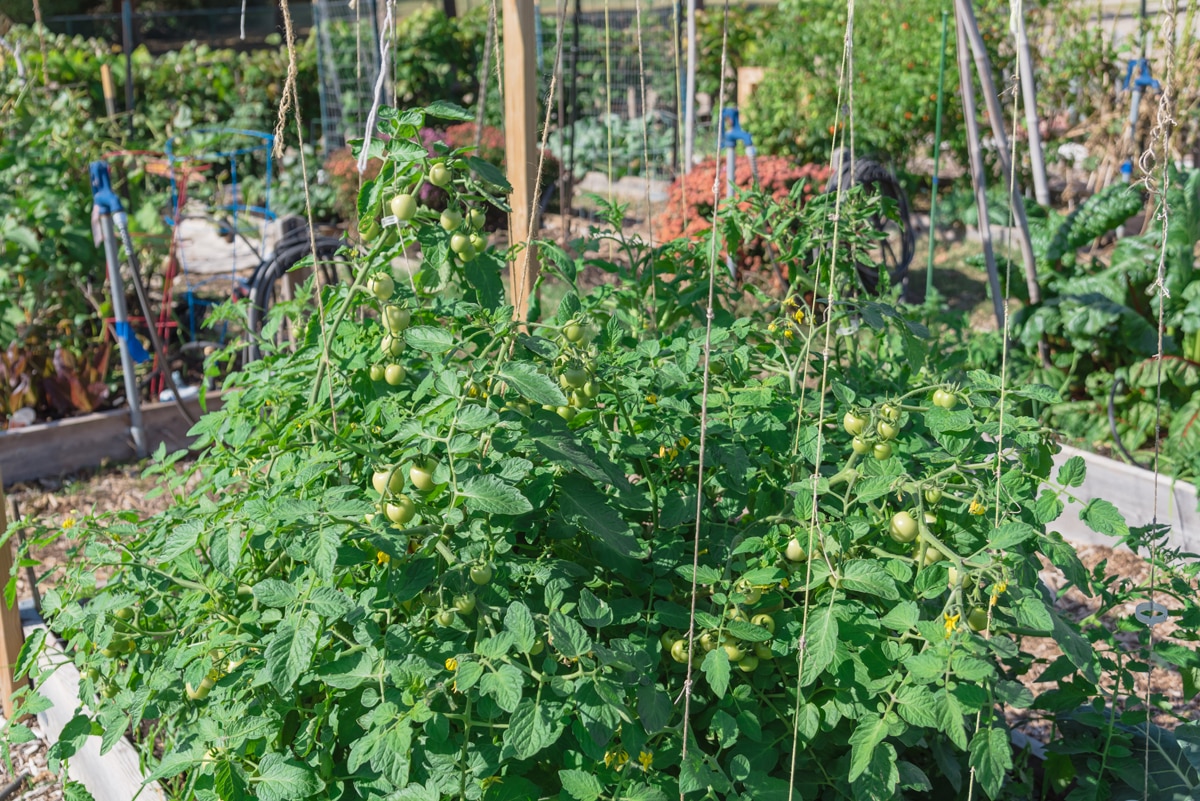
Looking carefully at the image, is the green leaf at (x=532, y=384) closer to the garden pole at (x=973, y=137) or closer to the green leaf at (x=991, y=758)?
the green leaf at (x=991, y=758)

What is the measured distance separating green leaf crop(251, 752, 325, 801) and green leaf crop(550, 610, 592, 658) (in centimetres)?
43

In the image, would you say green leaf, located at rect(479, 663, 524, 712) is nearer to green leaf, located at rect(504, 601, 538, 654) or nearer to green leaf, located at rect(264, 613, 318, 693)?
green leaf, located at rect(504, 601, 538, 654)

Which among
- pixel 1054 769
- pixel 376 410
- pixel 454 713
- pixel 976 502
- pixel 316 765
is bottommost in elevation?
pixel 1054 769

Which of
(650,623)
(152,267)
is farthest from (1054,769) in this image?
(152,267)

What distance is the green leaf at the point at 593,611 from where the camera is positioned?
4.26 feet

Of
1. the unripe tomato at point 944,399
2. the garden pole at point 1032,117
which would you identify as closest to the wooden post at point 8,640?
the unripe tomato at point 944,399

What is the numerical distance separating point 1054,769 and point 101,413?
393cm

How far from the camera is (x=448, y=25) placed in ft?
36.6

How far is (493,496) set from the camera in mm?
1251

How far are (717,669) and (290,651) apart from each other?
0.56m

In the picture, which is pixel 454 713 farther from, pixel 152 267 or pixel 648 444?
pixel 152 267

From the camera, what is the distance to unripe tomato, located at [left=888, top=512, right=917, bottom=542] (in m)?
1.39

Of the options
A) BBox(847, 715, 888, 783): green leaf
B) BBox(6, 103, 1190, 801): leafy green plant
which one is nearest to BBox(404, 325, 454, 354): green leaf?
BBox(6, 103, 1190, 801): leafy green plant

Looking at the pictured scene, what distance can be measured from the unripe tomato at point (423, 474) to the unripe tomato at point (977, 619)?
0.76 meters
